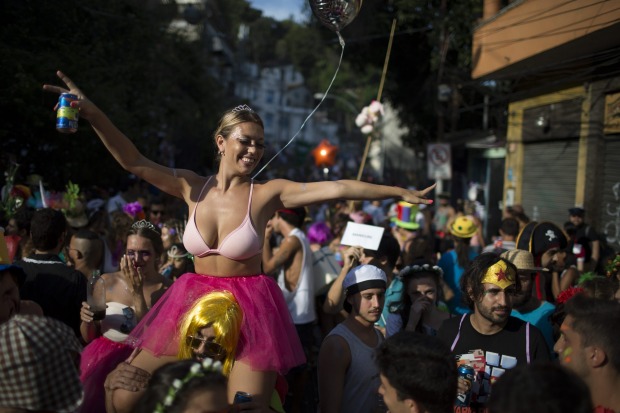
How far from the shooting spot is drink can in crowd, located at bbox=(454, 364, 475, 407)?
358cm

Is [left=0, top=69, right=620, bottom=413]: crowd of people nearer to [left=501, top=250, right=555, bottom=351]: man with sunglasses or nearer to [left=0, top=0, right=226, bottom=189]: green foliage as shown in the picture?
[left=501, top=250, right=555, bottom=351]: man with sunglasses

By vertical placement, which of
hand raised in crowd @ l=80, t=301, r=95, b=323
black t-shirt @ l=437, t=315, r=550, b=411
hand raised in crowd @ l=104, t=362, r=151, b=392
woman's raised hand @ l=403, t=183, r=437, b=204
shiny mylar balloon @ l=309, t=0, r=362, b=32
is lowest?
A: hand raised in crowd @ l=104, t=362, r=151, b=392

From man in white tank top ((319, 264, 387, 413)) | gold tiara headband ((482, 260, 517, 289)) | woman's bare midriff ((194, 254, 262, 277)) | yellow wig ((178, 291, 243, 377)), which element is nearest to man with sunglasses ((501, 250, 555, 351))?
gold tiara headband ((482, 260, 517, 289))

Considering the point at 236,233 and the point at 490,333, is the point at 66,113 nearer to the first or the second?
the point at 236,233

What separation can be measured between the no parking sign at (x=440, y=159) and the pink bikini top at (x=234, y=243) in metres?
13.9

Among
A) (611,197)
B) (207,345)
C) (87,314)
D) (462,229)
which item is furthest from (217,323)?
(611,197)

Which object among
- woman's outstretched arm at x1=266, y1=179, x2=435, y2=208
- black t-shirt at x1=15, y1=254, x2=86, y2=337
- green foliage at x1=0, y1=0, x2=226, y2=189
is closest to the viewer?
woman's outstretched arm at x1=266, y1=179, x2=435, y2=208

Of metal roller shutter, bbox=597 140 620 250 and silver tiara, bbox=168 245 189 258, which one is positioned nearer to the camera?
silver tiara, bbox=168 245 189 258

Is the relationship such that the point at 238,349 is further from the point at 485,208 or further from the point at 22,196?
the point at 485,208

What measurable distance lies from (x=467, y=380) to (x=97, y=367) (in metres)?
1.93

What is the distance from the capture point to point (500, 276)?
4.03 meters

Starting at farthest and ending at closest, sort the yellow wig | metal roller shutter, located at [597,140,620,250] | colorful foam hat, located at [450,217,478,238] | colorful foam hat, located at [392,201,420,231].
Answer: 1. metal roller shutter, located at [597,140,620,250]
2. colorful foam hat, located at [392,201,420,231]
3. colorful foam hat, located at [450,217,478,238]
4. the yellow wig

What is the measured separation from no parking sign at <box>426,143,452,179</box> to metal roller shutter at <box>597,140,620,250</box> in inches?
193

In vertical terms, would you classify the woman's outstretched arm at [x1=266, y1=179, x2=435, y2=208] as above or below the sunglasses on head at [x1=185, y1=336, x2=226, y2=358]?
above
